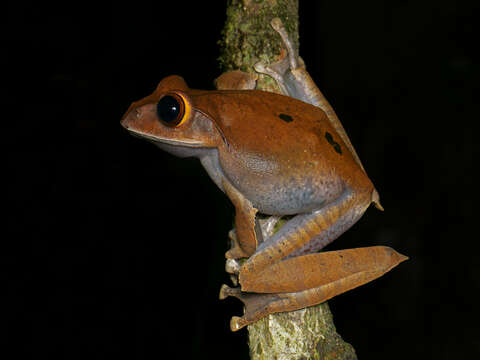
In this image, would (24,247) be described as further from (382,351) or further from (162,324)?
(382,351)

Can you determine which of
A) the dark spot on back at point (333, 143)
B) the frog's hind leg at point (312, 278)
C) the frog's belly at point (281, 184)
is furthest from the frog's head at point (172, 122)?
the frog's hind leg at point (312, 278)

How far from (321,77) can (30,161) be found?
2586 millimetres

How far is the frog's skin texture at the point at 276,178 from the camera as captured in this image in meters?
1.69

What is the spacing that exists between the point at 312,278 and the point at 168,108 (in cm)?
87

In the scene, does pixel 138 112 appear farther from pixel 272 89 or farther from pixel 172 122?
pixel 272 89

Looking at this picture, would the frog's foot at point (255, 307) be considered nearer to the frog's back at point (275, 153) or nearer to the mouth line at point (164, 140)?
the frog's back at point (275, 153)

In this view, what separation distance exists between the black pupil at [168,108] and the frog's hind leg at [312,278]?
2.36ft

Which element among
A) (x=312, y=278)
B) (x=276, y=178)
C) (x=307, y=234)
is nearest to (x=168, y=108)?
(x=276, y=178)

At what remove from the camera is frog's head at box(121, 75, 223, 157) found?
65.1 inches

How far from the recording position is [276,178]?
5.63ft

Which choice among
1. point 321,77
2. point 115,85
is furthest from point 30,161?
point 321,77

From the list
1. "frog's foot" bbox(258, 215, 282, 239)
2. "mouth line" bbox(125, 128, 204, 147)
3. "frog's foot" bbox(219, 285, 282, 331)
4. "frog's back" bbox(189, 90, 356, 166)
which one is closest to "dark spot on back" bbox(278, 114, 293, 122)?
"frog's back" bbox(189, 90, 356, 166)

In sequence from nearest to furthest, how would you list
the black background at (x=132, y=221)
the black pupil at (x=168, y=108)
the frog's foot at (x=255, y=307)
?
the black pupil at (x=168, y=108), the frog's foot at (x=255, y=307), the black background at (x=132, y=221)

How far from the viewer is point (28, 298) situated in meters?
3.13
